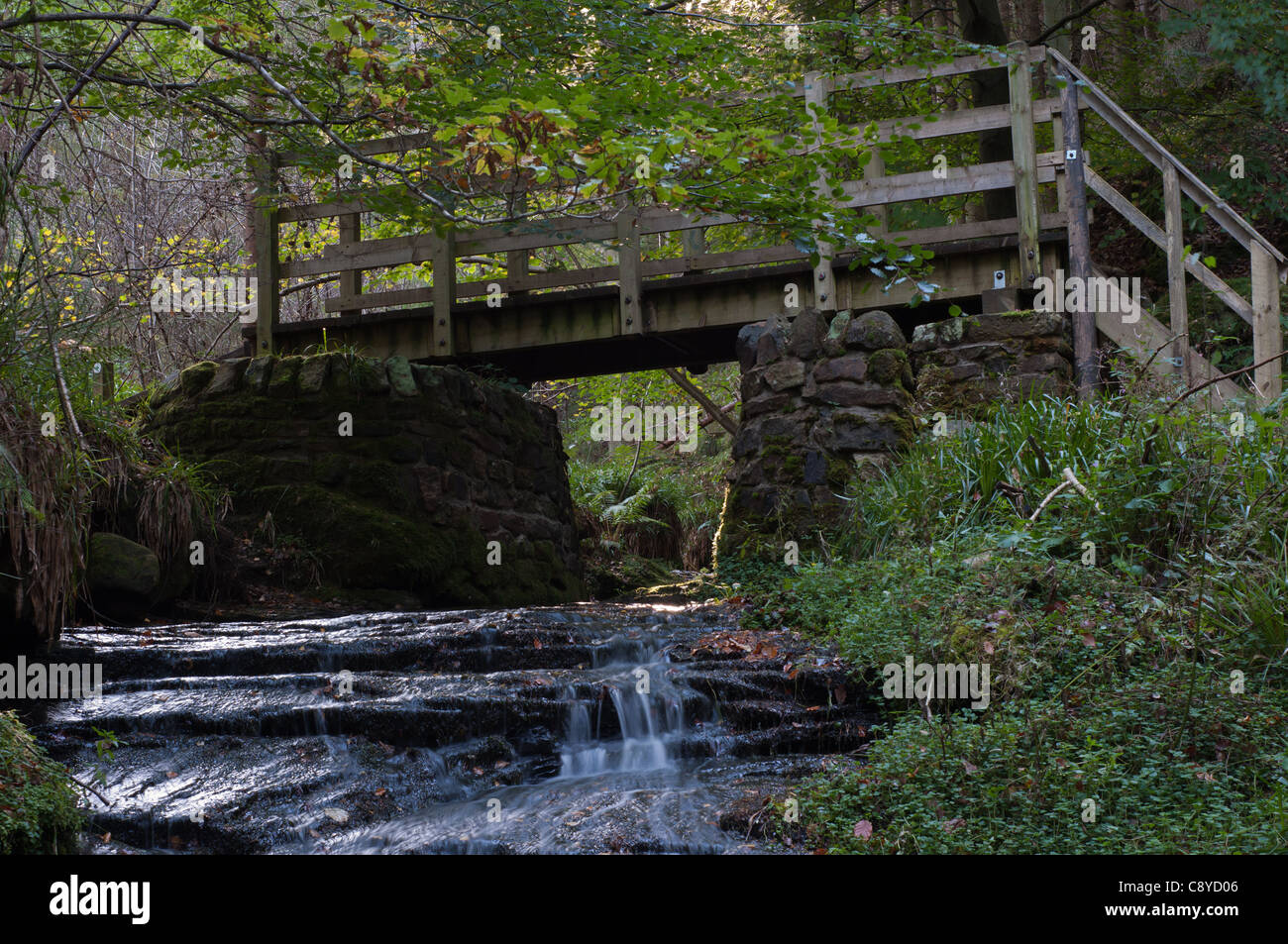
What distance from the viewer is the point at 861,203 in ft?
29.0

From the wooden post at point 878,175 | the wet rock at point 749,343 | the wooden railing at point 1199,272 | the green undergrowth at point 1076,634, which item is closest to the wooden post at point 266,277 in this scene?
the wet rock at point 749,343

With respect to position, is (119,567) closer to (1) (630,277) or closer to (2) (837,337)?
(1) (630,277)

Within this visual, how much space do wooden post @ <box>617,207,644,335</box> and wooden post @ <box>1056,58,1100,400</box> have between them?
3570 mm

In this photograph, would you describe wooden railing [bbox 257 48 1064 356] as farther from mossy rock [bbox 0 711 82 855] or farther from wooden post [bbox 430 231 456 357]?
mossy rock [bbox 0 711 82 855]

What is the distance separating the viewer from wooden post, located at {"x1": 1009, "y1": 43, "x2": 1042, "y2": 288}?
8.63 m

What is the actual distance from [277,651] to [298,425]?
132 inches

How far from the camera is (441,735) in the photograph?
457 cm

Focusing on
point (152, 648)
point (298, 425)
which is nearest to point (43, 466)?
point (152, 648)

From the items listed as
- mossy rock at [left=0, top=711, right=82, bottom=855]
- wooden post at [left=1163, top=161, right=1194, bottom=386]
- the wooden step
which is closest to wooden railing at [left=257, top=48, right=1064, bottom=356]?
the wooden step

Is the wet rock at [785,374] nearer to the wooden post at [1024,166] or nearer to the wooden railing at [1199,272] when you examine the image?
the wooden post at [1024,166]

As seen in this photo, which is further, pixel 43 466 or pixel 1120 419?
pixel 1120 419

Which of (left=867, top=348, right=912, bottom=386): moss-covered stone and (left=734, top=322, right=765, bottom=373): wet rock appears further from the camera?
(left=734, top=322, right=765, bottom=373): wet rock

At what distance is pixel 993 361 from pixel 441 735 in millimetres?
5215
